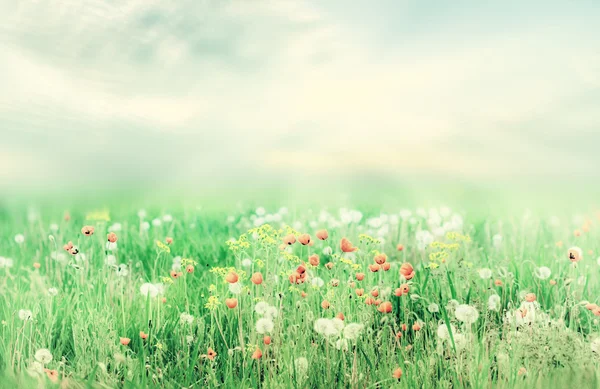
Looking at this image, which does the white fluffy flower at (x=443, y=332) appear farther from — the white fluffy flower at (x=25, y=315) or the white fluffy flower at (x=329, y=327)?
the white fluffy flower at (x=25, y=315)

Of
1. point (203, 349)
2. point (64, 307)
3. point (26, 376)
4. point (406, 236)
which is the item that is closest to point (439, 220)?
point (406, 236)

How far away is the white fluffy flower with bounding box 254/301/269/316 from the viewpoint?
3.77 meters

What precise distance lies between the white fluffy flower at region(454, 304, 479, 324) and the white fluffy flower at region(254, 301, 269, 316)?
1.15 meters

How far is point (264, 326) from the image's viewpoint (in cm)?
365

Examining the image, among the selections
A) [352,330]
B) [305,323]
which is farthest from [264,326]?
[352,330]

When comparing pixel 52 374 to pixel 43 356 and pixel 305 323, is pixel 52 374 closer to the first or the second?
pixel 43 356

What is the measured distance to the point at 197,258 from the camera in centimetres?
528

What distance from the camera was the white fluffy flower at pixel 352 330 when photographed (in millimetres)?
3554

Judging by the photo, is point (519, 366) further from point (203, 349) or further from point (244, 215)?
point (244, 215)

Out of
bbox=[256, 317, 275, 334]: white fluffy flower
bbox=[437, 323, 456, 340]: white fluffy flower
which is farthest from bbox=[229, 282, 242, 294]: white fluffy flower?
bbox=[437, 323, 456, 340]: white fluffy flower

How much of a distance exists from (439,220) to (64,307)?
11.2ft

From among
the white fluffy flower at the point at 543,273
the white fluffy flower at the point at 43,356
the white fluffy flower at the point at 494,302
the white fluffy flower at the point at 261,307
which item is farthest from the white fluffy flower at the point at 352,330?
the white fluffy flower at the point at 43,356

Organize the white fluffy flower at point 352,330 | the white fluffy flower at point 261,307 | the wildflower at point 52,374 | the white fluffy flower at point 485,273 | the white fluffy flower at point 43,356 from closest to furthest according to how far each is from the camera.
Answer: the wildflower at point 52,374 → the white fluffy flower at point 352,330 → the white fluffy flower at point 43,356 → the white fluffy flower at point 261,307 → the white fluffy flower at point 485,273

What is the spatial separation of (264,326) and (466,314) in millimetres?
1210
